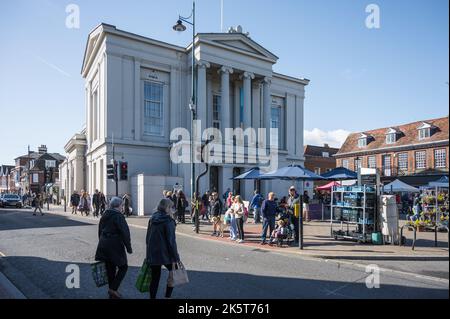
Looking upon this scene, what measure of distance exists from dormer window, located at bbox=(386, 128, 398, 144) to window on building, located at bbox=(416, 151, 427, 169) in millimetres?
4706

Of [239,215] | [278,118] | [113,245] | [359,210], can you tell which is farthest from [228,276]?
[278,118]

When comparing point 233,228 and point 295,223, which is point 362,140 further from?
point 233,228

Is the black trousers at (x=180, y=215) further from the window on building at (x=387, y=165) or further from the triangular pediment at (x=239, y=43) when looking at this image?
the window on building at (x=387, y=165)

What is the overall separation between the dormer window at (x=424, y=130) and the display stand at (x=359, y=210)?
1364 inches

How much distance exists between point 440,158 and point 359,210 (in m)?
33.3

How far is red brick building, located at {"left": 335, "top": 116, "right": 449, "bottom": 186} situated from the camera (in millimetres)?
39291

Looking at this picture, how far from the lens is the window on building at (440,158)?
38.4 m

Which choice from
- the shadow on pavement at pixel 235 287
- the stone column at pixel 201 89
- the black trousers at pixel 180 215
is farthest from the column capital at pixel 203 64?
the shadow on pavement at pixel 235 287

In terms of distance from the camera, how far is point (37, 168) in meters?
76.6

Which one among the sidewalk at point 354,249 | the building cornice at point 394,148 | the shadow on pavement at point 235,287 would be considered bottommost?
the sidewalk at point 354,249

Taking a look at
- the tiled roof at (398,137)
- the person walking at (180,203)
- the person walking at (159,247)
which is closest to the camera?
the person walking at (159,247)

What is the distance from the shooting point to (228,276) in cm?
751

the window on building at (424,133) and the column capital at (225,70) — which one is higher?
the column capital at (225,70)
